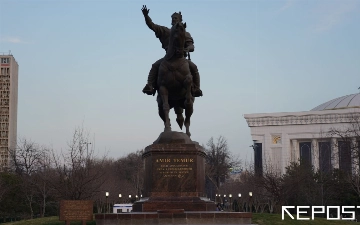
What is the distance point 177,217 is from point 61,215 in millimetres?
5061

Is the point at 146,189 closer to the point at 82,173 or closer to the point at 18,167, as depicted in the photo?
the point at 82,173

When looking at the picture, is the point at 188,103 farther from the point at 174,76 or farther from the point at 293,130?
the point at 293,130

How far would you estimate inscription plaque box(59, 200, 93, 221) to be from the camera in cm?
1792

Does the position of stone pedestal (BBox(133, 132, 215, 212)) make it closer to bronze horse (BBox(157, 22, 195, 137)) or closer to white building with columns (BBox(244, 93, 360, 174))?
bronze horse (BBox(157, 22, 195, 137))

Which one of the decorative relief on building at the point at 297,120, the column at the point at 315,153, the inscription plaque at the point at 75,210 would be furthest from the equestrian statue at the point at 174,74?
the decorative relief on building at the point at 297,120

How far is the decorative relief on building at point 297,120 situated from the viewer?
257ft

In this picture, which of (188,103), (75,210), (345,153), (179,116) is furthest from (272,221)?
(345,153)

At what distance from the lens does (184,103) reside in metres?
18.3

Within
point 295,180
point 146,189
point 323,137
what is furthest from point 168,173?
point 323,137

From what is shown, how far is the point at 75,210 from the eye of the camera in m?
18.0

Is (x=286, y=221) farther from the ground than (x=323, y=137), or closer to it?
closer to it

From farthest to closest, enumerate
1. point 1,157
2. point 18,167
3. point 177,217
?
point 1,157
point 18,167
point 177,217

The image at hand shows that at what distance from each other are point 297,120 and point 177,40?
66.9m

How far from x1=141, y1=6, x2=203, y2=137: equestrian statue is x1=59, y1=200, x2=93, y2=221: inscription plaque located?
367cm
